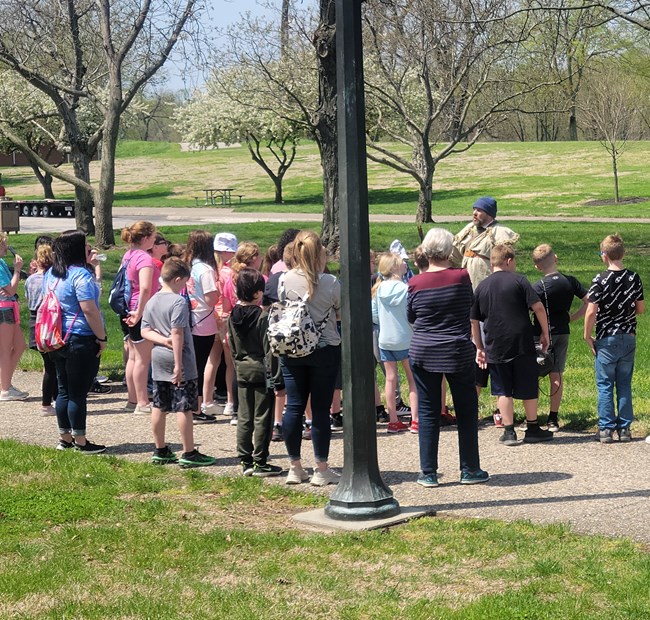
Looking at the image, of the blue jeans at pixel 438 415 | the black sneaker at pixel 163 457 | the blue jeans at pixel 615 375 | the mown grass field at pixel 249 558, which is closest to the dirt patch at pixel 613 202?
the mown grass field at pixel 249 558

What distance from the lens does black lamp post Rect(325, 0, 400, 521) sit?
6.66m

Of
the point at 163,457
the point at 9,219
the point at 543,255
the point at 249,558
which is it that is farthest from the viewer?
the point at 9,219

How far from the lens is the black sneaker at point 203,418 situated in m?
10.2

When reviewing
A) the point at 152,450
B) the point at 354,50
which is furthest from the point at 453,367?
the point at 152,450

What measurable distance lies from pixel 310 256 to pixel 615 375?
292cm

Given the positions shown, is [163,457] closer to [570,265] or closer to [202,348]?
[202,348]

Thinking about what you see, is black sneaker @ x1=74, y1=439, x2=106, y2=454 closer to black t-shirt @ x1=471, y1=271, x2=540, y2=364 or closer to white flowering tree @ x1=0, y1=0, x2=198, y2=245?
black t-shirt @ x1=471, y1=271, x2=540, y2=364

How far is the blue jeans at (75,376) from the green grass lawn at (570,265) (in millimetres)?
3622

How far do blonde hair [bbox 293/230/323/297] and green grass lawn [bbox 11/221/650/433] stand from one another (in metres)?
3.13

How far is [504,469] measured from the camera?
26.2ft

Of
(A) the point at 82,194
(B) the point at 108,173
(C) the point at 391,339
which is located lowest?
(C) the point at 391,339

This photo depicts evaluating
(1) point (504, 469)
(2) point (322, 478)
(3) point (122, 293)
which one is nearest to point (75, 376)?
(3) point (122, 293)

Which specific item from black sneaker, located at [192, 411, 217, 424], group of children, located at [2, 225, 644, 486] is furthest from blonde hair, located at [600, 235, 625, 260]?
black sneaker, located at [192, 411, 217, 424]

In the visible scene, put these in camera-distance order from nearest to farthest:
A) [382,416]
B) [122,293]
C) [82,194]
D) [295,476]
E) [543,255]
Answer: [295,476]
[543,255]
[382,416]
[122,293]
[82,194]
